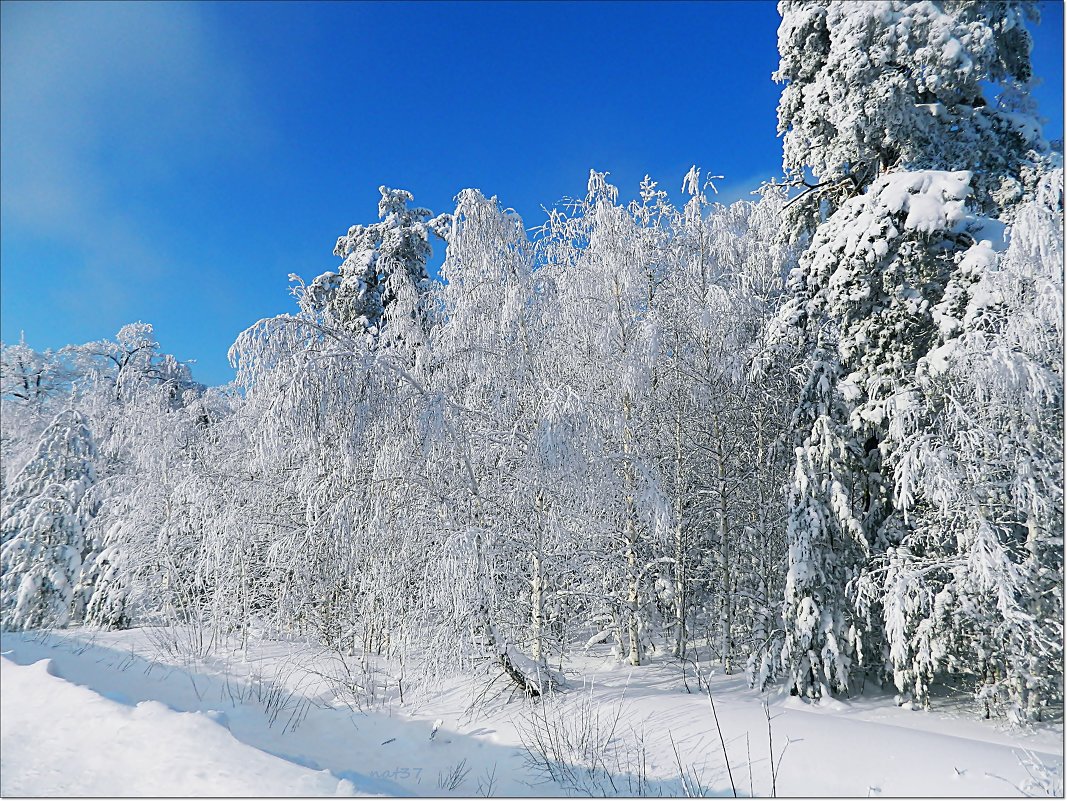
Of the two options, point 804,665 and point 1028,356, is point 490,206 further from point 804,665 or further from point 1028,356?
point 804,665

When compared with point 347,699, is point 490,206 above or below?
above

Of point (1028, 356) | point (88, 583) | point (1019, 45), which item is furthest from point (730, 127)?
point (88, 583)

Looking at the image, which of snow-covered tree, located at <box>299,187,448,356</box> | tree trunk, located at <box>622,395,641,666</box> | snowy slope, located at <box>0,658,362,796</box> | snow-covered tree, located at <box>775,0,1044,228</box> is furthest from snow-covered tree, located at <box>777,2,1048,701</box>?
snow-covered tree, located at <box>299,187,448,356</box>

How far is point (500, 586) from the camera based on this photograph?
7.10 metres

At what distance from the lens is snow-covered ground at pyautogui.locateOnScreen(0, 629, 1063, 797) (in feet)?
13.6

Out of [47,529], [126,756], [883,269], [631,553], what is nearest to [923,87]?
[883,269]

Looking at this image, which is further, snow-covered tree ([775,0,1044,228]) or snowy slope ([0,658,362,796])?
snow-covered tree ([775,0,1044,228])

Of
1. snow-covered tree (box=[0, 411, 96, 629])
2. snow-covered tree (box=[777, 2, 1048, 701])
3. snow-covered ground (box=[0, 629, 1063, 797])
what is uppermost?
snow-covered tree (box=[777, 2, 1048, 701])

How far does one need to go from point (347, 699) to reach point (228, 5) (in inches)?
318

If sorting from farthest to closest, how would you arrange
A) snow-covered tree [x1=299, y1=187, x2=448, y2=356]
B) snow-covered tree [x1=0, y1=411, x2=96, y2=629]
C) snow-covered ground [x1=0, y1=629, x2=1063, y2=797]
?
snow-covered tree [x1=299, y1=187, x2=448, y2=356] → snow-covered tree [x1=0, y1=411, x2=96, y2=629] → snow-covered ground [x1=0, y1=629, x2=1063, y2=797]

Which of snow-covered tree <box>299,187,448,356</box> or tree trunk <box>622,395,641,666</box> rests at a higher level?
snow-covered tree <box>299,187,448,356</box>

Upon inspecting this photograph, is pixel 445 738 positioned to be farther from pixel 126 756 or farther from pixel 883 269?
pixel 883 269

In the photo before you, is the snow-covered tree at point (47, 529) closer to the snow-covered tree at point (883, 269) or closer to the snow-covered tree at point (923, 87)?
the snow-covered tree at point (883, 269)

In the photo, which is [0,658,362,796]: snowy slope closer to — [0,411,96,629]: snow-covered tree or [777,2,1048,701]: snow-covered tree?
[0,411,96,629]: snow-covered tree
